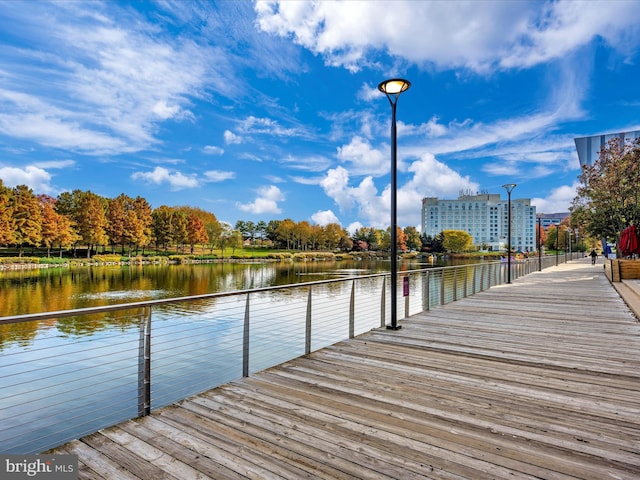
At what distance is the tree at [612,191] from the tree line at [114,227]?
179 feet

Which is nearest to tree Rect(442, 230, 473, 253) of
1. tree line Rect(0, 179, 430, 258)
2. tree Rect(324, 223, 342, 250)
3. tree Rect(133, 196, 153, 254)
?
tree line Rect(0, 179, 430, 258)

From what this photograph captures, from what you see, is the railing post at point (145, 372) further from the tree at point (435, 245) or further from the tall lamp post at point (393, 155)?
the tree at point (435, 245)

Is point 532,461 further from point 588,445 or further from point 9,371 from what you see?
point 9,371

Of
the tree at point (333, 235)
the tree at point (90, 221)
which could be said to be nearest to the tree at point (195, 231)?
the tree at point (90, 221)

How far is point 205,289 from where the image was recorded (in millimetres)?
23469

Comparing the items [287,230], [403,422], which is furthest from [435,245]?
[403,422]

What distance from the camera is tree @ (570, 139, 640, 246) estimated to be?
870 inches

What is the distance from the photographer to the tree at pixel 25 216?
42188 millimetres

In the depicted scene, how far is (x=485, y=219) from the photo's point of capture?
5817 inches

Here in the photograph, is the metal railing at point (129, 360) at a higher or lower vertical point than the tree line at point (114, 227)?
lower

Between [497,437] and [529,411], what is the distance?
0.65 meters

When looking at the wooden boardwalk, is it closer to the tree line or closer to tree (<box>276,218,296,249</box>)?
the tree line

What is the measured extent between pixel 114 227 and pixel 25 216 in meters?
13.9

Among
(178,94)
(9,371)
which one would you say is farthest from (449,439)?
(178,94)
